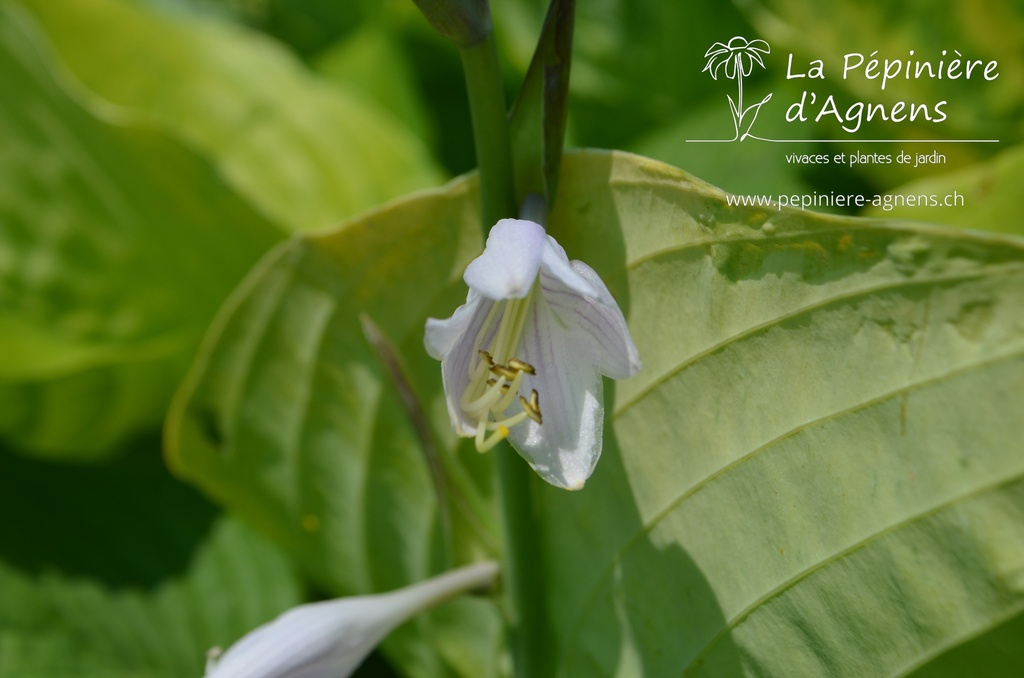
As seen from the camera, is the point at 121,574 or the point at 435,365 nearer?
the point at 435,365

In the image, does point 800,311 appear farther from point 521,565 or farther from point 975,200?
point 975,200

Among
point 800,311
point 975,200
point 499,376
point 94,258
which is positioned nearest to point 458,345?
point 499,376

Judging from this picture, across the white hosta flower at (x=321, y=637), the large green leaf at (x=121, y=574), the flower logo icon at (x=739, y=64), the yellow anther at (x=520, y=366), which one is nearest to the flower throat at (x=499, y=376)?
the yellow anther at (x=520, y=366)

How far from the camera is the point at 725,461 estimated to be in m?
0.41

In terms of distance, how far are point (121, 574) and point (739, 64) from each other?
66 cm

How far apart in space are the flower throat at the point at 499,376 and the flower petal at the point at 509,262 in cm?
4

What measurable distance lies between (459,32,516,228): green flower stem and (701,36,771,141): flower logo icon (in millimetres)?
309

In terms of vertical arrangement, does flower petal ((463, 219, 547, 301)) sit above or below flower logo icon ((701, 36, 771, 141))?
below

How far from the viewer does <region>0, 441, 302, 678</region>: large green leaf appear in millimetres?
749

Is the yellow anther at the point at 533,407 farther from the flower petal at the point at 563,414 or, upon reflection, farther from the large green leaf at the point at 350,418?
the large green leaf at the point at 350,418

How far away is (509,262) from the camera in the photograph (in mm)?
358

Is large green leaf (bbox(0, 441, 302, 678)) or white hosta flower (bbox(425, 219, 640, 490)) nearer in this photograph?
white hosta flower (bbox(425, 219, 640, 490))

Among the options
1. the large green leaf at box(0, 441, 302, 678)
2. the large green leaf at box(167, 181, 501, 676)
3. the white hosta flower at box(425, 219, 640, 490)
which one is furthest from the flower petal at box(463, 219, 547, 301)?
the large green leaf at box(0, 441, 302, 678)

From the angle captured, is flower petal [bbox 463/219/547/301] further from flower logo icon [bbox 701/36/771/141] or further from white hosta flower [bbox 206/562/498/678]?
flower logo icon [bbox 701/36/771/141]
